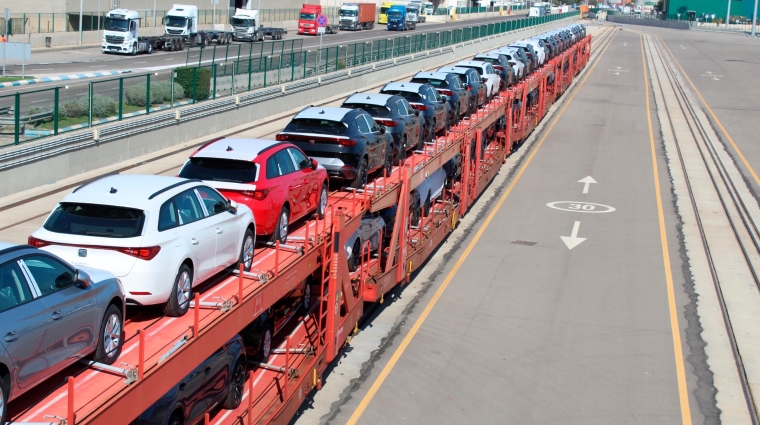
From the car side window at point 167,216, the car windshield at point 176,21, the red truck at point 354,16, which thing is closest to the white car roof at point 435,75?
the car side window at point 167,216

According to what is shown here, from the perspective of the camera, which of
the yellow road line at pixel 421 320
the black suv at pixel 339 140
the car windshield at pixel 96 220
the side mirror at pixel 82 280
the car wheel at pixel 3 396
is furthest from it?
the black suv at pixel 339 140

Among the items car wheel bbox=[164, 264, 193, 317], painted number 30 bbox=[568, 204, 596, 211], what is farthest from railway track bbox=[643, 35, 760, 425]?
car wheel bbox=[164, 264, 193, 317]

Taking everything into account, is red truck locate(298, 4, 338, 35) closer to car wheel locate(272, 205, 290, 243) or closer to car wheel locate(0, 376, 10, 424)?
car wheel locate(272, 205, 290, 243)

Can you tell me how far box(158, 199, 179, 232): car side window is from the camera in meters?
8.61

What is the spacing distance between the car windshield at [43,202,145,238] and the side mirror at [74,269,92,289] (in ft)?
3.70

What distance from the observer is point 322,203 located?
13.7m

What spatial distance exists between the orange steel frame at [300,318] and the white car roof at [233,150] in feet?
3.86

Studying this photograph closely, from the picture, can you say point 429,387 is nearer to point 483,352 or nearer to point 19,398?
point 483,352

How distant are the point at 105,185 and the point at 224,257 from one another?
4.87 feet

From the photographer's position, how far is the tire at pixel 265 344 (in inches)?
419

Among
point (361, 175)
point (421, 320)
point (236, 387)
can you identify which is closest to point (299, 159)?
point (361, 175)

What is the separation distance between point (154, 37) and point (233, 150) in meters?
50.6

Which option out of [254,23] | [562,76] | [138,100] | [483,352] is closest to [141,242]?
[483,352]

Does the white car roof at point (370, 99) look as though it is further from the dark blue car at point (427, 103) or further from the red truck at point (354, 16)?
the red truck at point (354, 16)
